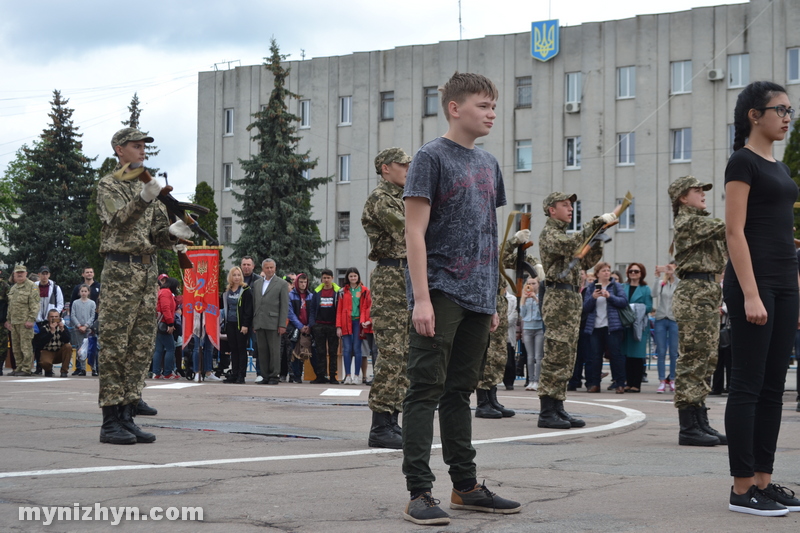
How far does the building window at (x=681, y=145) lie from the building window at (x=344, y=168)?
16.5 meters

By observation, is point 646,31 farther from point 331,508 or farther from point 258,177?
point 331,508

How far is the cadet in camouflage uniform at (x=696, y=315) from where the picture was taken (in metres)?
7.89

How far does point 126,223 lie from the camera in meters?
7.52

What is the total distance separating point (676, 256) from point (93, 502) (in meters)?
5.06

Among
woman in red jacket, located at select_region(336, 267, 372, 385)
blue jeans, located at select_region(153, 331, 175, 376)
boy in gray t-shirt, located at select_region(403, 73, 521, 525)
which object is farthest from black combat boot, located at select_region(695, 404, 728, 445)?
blue jeans, located at select_region(153, 331, 175, 376)

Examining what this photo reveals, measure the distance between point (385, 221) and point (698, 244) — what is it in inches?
99.6

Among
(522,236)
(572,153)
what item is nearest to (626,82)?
(572,153)

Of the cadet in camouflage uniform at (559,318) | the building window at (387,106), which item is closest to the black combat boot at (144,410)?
the cadet in camouflage uniform at (559,318)

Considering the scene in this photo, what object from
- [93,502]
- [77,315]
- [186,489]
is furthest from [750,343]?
[77,315]

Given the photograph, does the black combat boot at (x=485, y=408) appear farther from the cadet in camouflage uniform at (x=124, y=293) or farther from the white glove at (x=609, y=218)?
the cadet in camouflage uniform at (x=124, y=293)

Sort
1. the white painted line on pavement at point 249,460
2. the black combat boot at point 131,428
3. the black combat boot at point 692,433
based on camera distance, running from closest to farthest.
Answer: the white painted line on pavement at point 249,460 → the black combat boot at point 131,428 → the black combat boot at point 692,433

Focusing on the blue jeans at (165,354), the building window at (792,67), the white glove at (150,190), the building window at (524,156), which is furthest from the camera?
the building window at (524,156)

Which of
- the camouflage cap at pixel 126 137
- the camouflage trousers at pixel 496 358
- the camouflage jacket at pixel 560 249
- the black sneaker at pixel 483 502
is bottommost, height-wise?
the black sneaker at pixel 483 502

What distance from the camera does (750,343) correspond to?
198 inches
